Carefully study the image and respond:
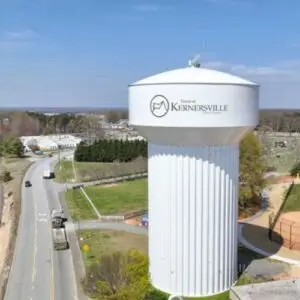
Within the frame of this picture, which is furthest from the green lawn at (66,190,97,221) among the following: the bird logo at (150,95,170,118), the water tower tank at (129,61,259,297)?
the bird logo at (150,95,170,118)

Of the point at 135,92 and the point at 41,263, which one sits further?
the point at 41,263

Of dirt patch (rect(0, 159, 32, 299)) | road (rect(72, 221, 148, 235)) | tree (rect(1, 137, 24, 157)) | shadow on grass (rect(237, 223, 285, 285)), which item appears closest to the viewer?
shadow on grass (rect(237, 223, 285, 285))

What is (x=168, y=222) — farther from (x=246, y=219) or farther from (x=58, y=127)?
(x=58, y=127)

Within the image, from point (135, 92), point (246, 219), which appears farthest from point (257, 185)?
point (135, 92)

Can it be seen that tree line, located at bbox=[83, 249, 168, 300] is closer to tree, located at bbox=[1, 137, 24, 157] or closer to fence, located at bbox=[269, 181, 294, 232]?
fence, located at bbox=[269, 181, 294, 232]

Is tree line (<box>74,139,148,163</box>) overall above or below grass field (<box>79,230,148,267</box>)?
above

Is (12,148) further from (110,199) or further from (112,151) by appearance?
(110,199)

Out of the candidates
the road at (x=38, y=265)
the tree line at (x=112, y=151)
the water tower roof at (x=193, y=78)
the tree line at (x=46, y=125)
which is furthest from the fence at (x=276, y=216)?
the tree line at (x=46, y=125)

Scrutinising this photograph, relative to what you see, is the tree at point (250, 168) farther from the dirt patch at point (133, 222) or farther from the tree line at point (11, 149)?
the tree line at point (11, 149)
